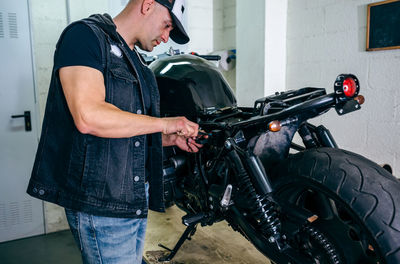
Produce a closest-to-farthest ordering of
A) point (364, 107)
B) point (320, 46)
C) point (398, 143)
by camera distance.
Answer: point (398, 143) < point (364, 107) < point (320, 46)

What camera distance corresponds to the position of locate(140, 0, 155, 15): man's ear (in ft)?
3.38

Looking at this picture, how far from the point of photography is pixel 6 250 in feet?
7.90

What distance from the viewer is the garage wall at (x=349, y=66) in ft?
6.22

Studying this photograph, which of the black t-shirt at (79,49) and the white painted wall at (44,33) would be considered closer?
the black t-shirt at (79,49)

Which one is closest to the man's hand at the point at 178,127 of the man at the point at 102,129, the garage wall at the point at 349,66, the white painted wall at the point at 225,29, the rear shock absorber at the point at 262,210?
the man at the point at 102,129

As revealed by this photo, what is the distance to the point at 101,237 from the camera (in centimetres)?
102

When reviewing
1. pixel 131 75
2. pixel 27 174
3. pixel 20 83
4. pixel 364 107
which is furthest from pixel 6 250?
pixel 364 107

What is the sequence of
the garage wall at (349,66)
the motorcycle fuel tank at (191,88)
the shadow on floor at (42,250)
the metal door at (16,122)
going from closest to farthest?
the motorcycle fuel tank at (191,88), the garage wall at (349,66), the shadow on floor at (42,250), the metal door at (16,122)

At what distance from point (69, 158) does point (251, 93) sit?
6.15ft

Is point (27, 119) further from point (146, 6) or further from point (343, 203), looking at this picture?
point (343, 203)

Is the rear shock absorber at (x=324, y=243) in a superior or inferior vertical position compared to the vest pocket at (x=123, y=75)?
inferior

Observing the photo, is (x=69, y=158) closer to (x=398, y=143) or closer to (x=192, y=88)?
(x=192, y=88)

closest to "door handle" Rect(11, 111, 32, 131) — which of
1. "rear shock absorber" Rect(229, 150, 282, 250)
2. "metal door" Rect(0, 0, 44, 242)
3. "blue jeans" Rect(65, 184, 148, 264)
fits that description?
"metal door" Rect(0, 0, 44, 242)

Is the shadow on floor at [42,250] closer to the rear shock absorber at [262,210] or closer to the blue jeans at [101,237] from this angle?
the blue jeans at [101,237]
